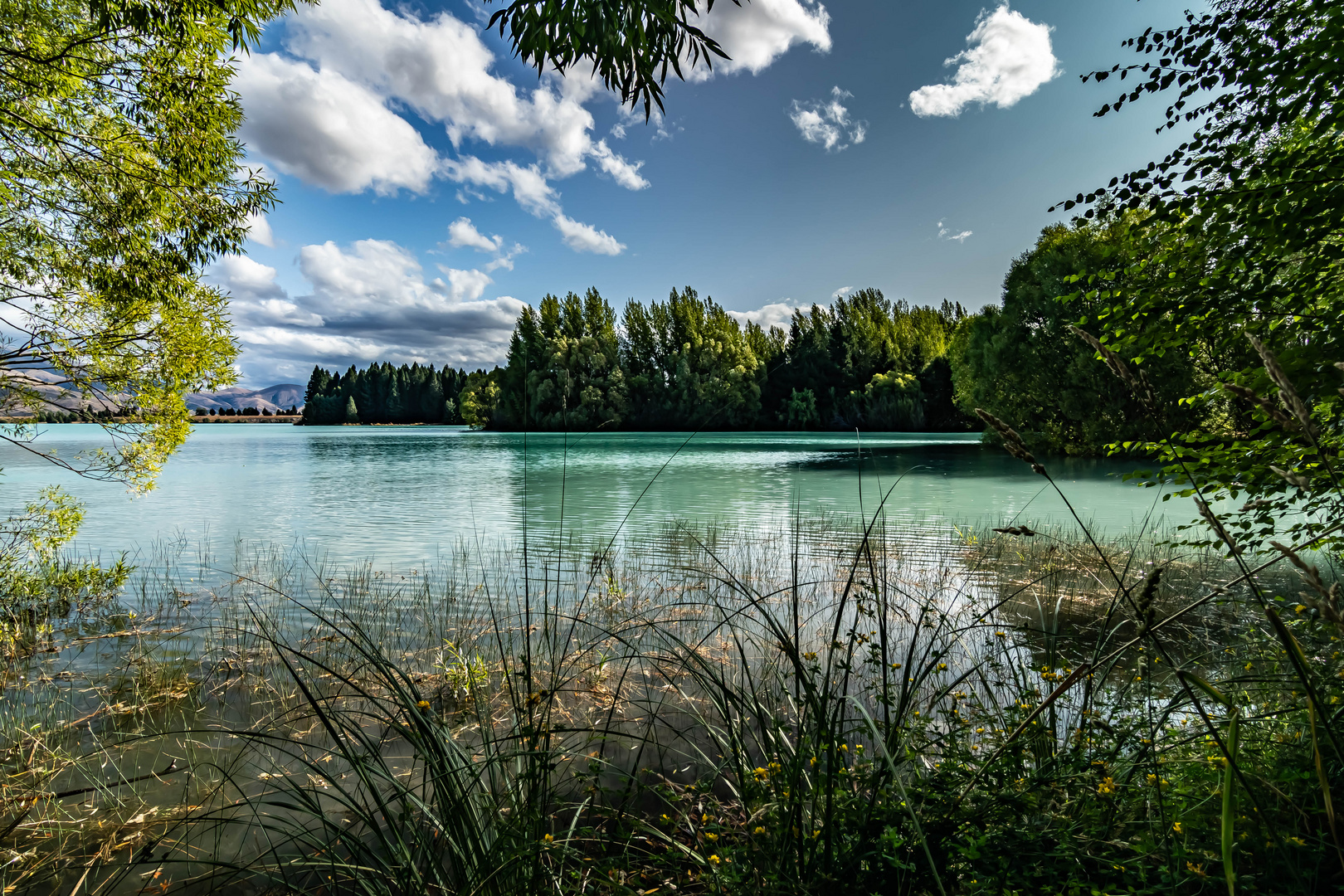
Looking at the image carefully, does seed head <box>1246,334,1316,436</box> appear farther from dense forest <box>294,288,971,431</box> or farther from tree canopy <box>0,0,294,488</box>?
dense forest <box>294,288,971,431</box>

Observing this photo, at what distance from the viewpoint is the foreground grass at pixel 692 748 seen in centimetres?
149

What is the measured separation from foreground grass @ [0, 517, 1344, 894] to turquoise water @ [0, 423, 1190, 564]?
1330 mm

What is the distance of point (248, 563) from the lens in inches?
318

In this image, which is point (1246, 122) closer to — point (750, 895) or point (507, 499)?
point (750, 895)

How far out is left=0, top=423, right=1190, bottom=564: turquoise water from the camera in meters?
10.4

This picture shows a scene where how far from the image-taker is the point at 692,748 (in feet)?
10.6

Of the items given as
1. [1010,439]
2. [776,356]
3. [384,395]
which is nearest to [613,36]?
[1010,439]

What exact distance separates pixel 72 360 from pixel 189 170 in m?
2.23

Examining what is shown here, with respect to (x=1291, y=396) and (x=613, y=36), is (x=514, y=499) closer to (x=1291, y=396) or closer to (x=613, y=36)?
(x=613, y=36)

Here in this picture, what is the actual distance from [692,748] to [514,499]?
13.6m

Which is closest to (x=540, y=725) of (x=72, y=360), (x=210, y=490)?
(x=72, y=360)

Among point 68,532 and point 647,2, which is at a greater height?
point 647,2

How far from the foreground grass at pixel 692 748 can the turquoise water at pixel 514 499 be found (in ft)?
4.36

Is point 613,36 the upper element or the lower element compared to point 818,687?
upper
